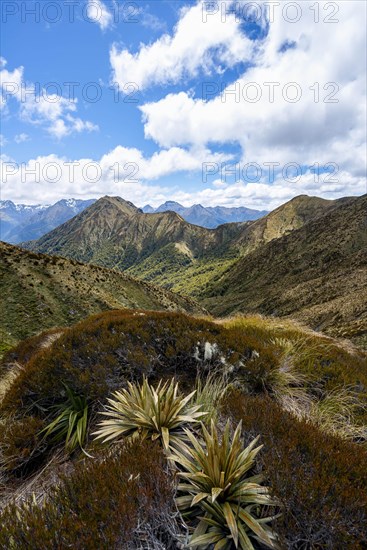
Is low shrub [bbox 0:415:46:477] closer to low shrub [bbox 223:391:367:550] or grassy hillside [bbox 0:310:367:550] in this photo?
grassy hillside [bbox 0:310:367:550]

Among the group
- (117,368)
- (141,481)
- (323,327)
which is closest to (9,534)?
(141,481)

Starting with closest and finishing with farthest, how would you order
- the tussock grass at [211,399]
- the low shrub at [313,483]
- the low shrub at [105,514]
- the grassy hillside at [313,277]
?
the low shrub at [105,514] < the low shrub at [313,483] < the tussock grass at [211,399] < the grassy hillside at [313,277]

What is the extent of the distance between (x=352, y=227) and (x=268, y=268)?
113 ft

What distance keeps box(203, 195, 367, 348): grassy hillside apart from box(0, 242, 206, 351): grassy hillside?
2994 cm

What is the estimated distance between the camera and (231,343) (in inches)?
270

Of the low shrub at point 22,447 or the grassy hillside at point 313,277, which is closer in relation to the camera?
the low shrub at point 22,447

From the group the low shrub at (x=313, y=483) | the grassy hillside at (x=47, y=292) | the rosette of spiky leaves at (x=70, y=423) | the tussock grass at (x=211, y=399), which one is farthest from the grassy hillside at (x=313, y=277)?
the rosette of spiky leaves at (x=70, y=423)

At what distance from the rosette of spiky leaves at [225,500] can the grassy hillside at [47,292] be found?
841 inches

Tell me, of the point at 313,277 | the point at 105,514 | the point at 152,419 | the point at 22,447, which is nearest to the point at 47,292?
the point at 22,447

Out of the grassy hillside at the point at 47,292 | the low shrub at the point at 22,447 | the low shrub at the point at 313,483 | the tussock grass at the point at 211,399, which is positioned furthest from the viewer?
the grassy hillside at the point at 47,292

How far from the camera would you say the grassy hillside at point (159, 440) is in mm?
2404

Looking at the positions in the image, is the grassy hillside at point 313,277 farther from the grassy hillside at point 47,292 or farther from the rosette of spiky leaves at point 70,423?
the rosette of spiky leaves at point 70,423

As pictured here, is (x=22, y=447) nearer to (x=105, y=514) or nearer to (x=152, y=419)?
(x=152, y=419)

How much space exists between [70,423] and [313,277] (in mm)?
94908
